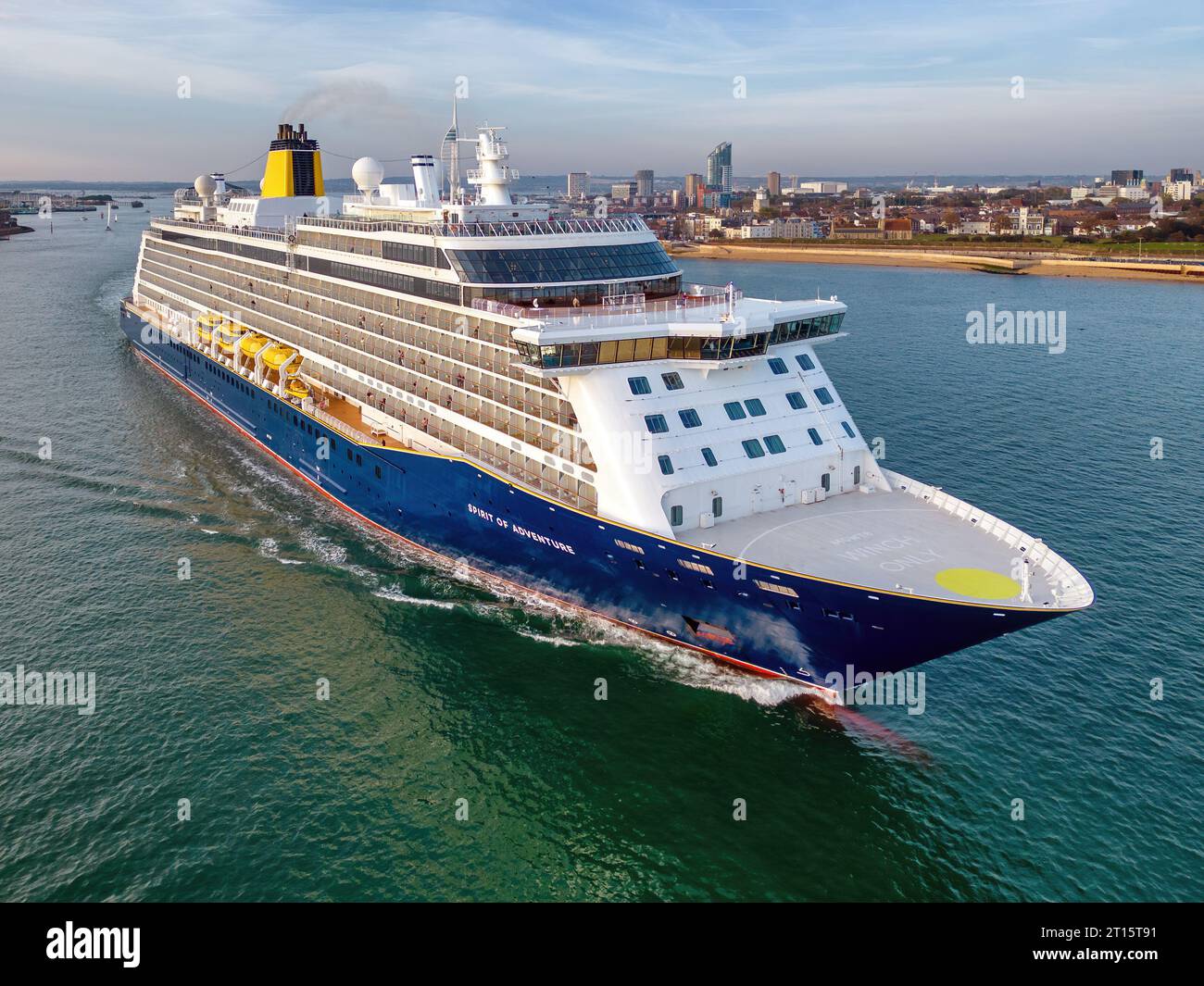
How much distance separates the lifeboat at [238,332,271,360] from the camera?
44469 mm

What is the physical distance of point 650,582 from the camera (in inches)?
990

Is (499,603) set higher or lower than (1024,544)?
lower

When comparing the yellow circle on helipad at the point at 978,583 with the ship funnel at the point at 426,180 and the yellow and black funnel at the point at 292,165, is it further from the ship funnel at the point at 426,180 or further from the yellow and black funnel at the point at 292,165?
the yellow and black funnel at the point at 292,165

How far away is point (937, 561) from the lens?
23188mm

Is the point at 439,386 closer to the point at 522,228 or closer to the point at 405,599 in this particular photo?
the point at 522,228

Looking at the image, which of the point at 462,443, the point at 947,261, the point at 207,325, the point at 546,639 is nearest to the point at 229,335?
the point at 207,325

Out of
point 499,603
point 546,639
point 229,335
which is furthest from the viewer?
point 229,335

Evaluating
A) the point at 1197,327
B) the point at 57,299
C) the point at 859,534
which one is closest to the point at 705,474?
the point at 859,534

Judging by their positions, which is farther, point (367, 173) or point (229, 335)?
point (229, 335)

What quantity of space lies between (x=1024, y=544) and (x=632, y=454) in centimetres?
1055

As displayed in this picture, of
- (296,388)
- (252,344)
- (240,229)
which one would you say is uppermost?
(240,229)

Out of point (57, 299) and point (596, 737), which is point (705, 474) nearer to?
point (596, 737)

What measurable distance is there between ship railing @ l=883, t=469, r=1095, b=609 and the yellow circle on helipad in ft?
3.38
